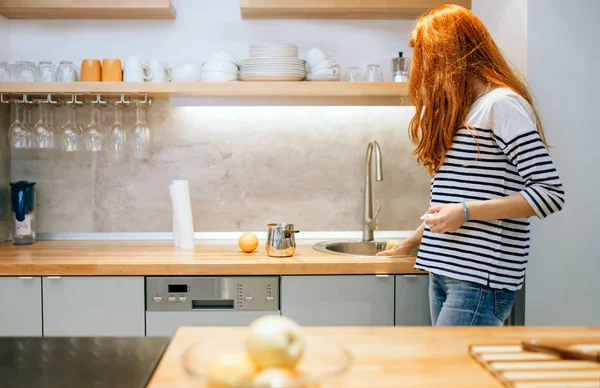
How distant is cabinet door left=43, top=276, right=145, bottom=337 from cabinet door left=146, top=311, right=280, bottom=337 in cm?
4

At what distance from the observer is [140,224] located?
9.39 feet

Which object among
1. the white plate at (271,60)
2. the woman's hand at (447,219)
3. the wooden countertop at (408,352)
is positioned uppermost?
the white plate at (271,60)

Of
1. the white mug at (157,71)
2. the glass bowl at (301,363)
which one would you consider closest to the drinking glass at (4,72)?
the white mug at (157,71)

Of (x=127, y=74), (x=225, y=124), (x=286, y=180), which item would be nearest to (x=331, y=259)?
(x=286, y=180)

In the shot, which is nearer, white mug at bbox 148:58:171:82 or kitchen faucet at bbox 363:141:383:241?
white mug at bbox 148:58:171:82

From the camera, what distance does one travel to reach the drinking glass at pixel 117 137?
260cm

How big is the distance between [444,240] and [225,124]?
1.55 metres

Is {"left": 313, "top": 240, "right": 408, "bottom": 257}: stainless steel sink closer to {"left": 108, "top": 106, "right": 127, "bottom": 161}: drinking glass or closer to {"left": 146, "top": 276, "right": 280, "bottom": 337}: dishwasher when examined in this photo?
{"left": 146, "top": 276, "right": 280, "bottom": 337}: dishwasher

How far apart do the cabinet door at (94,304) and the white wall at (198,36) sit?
1192 mm

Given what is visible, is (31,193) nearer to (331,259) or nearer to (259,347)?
(331,259)

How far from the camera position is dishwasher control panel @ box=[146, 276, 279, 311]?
219 cm

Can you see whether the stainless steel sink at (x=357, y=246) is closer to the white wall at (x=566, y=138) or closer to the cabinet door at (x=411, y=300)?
the cabinet door at (x=411, y=300)

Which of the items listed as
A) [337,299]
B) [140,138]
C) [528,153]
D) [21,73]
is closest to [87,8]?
[21,73]

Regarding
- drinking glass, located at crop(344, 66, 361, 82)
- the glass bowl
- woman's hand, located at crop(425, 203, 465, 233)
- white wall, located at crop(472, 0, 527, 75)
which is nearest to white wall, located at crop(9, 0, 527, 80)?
drinking glass, located at crop(344, 66, 361, 82)
